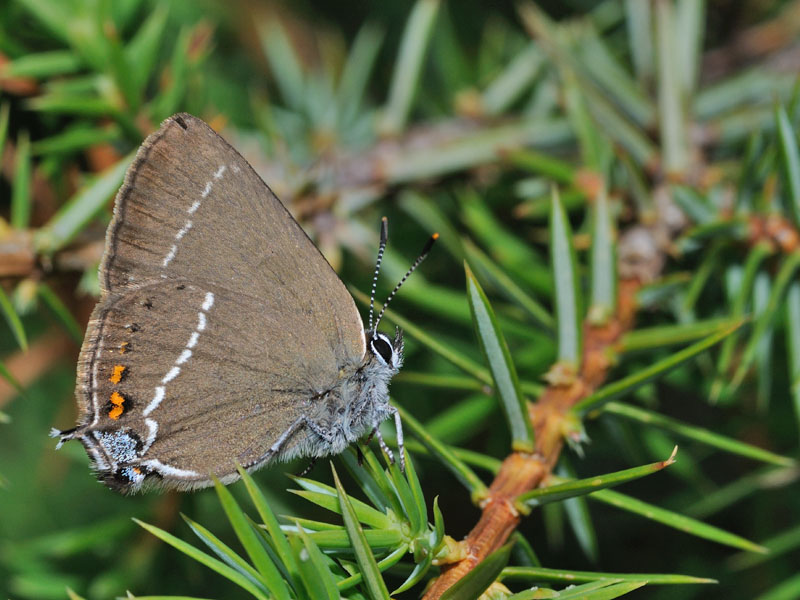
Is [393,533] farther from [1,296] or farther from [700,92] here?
[700,92]

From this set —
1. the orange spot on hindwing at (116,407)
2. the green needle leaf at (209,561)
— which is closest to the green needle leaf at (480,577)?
the green needle leaf at (209,561)

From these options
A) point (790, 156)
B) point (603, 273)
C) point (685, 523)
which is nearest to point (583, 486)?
point (685, 523)

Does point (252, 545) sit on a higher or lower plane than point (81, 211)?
lower

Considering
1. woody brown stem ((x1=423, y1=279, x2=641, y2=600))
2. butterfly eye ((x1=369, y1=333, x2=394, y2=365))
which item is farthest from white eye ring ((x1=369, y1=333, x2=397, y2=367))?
woody brown stem ((x1=423, y1=279, x2=641, y2=600))

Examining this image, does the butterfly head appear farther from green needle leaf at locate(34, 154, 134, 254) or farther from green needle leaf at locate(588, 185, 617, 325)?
green needle leaf at locate(34, 154, 134, 254)

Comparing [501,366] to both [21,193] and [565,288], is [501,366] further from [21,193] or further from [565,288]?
[21,193]

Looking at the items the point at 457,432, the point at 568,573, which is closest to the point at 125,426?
the point at 457,432
